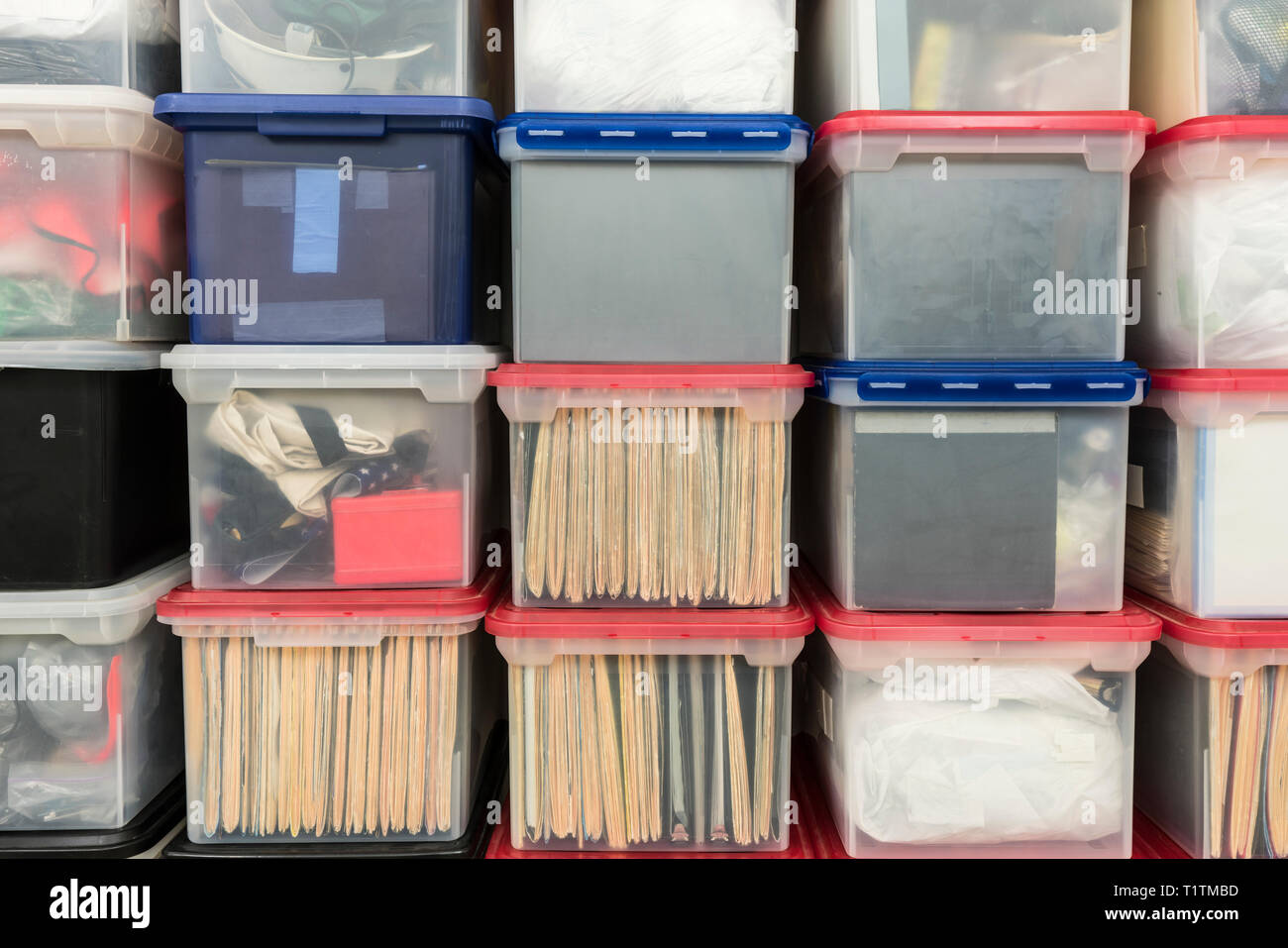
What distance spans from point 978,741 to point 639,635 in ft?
1.52

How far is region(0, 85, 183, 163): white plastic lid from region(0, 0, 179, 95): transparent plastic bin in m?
0.03

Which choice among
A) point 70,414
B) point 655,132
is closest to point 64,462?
point 70,414

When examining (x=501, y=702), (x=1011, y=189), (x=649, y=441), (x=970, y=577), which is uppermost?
(x=1011, y=189)

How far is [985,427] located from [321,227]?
0.91 m

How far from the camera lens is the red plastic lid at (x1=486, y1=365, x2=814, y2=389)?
119cm

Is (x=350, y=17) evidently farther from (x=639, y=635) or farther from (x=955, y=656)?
(x=955, y=656)

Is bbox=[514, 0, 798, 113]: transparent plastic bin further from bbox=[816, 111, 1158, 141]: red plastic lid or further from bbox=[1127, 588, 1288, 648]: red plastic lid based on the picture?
bbox=[1127, 588, 1288, 648]: red plastic lid

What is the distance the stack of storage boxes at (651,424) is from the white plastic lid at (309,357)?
0.11 meters

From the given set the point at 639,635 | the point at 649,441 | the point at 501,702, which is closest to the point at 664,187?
the point at 649,441

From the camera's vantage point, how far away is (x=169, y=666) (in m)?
1.36

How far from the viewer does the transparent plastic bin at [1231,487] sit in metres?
1.20

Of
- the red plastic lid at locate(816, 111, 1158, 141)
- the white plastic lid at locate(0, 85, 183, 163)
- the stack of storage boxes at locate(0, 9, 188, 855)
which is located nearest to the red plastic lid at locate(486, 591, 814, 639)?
the stack of storage boxes at locate(0, 9, 188, 855)

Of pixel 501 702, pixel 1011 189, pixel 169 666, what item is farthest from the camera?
pixel 501 702

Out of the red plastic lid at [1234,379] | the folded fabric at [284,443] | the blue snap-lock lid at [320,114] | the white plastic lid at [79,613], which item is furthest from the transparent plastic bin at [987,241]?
the white plastic lid at [79,613]
